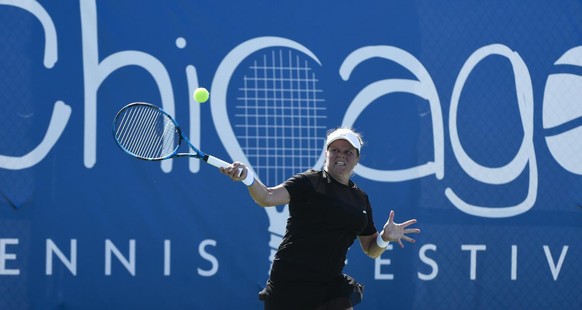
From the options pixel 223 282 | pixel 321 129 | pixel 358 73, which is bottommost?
pixel 223 282

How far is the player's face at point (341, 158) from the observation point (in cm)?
392

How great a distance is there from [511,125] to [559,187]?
56cm

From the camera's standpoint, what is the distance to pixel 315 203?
12.5 ft

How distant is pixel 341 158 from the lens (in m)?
3.93

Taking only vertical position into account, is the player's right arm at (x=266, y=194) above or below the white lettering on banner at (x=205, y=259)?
above

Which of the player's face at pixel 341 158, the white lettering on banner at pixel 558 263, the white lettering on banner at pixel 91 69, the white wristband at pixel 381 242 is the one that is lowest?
the white lettering on banner at pixel 558 263

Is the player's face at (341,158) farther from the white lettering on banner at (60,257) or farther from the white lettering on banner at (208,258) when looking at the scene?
the white lettering on banner at (60,257)

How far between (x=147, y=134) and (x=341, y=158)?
3.61ft

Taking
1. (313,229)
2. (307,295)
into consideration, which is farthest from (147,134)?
(307,295)

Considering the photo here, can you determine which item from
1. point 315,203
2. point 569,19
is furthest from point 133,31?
point 569,19

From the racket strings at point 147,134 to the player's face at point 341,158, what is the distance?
83 cm

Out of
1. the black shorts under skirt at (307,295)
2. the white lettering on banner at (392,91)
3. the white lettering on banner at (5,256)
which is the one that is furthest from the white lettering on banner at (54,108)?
the black shorts under skirt at (307,295)

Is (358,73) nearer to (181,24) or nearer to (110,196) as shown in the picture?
(181,24)

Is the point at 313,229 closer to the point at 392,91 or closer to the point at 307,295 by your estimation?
the point at 307,295
